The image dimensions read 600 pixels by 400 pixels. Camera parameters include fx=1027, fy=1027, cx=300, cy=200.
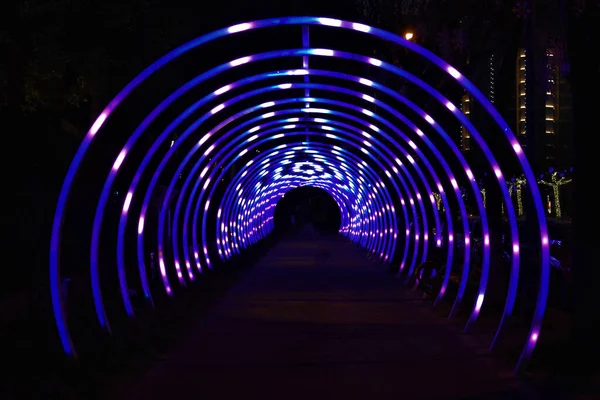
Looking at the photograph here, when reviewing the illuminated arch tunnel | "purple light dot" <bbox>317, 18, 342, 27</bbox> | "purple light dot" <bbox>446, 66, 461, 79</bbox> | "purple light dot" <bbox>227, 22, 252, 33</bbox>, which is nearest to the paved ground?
the illuminated arch tunnel

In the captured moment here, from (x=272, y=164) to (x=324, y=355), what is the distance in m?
24.4

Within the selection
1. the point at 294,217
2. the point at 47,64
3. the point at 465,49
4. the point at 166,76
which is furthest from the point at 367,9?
the point at 294,217

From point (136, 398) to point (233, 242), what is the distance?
27752mm

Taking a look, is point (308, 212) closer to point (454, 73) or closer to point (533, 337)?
point (454, 73)

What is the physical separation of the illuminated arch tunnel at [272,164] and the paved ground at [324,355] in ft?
2.79

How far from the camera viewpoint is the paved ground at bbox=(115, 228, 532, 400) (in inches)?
354

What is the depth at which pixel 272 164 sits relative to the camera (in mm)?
35312

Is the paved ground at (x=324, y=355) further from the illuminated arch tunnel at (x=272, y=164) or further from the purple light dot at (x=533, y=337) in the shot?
the illuminated arch tunnel at (x=272, y=164)

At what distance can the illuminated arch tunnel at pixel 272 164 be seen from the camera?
444 inches

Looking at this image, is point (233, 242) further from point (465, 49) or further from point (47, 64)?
point (47, 64)

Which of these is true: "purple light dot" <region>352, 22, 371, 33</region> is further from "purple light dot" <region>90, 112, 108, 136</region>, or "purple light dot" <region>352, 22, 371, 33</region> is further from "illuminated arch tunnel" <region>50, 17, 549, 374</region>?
"purple light dot" <region>90, 112, 108, 136</region>

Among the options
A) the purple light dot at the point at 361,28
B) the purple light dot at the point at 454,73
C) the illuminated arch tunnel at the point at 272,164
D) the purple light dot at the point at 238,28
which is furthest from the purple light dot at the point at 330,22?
the purple light dot at the point at 454,73

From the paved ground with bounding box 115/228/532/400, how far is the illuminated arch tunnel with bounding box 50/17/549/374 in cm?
85

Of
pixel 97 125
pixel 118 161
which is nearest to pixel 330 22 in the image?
pixel 97 125
